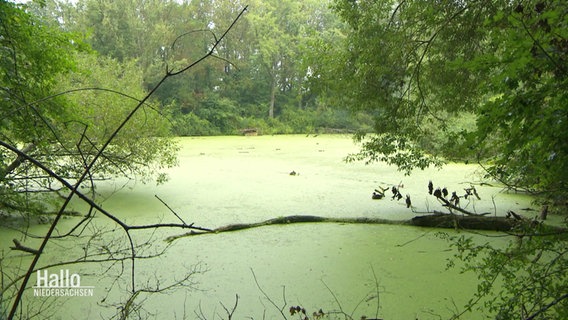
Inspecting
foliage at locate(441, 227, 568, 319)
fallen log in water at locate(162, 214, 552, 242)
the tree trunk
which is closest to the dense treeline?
the tree trunk

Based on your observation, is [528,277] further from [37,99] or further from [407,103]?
[37,99]

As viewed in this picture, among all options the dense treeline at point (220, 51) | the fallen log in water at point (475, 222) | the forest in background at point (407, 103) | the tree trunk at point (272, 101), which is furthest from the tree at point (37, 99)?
the tree trunk at point (272, 101)

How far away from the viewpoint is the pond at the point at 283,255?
197 centimetres

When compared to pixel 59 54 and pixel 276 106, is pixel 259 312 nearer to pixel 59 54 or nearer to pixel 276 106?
pixel 59 54

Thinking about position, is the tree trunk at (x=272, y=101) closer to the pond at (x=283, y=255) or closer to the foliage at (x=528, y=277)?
the pond at (x=283, y=255)

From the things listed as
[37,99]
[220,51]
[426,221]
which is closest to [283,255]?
[426,221]

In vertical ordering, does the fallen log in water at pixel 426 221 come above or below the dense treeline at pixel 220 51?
below

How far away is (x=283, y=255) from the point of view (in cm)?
Answer: 270

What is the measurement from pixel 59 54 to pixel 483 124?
2478 mm

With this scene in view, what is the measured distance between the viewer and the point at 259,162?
7.11 m

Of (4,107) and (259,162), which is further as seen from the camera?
(259,162)

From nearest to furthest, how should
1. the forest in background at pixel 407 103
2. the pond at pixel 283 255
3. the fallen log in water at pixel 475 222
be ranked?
the forest in background at pixel 407 103, the pond at pixel 283 255, the fallen log in water at pixel 475 222

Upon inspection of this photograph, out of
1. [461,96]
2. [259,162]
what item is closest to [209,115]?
[259,162]

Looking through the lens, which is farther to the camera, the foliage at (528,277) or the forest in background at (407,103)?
the foliage at (528,277)
